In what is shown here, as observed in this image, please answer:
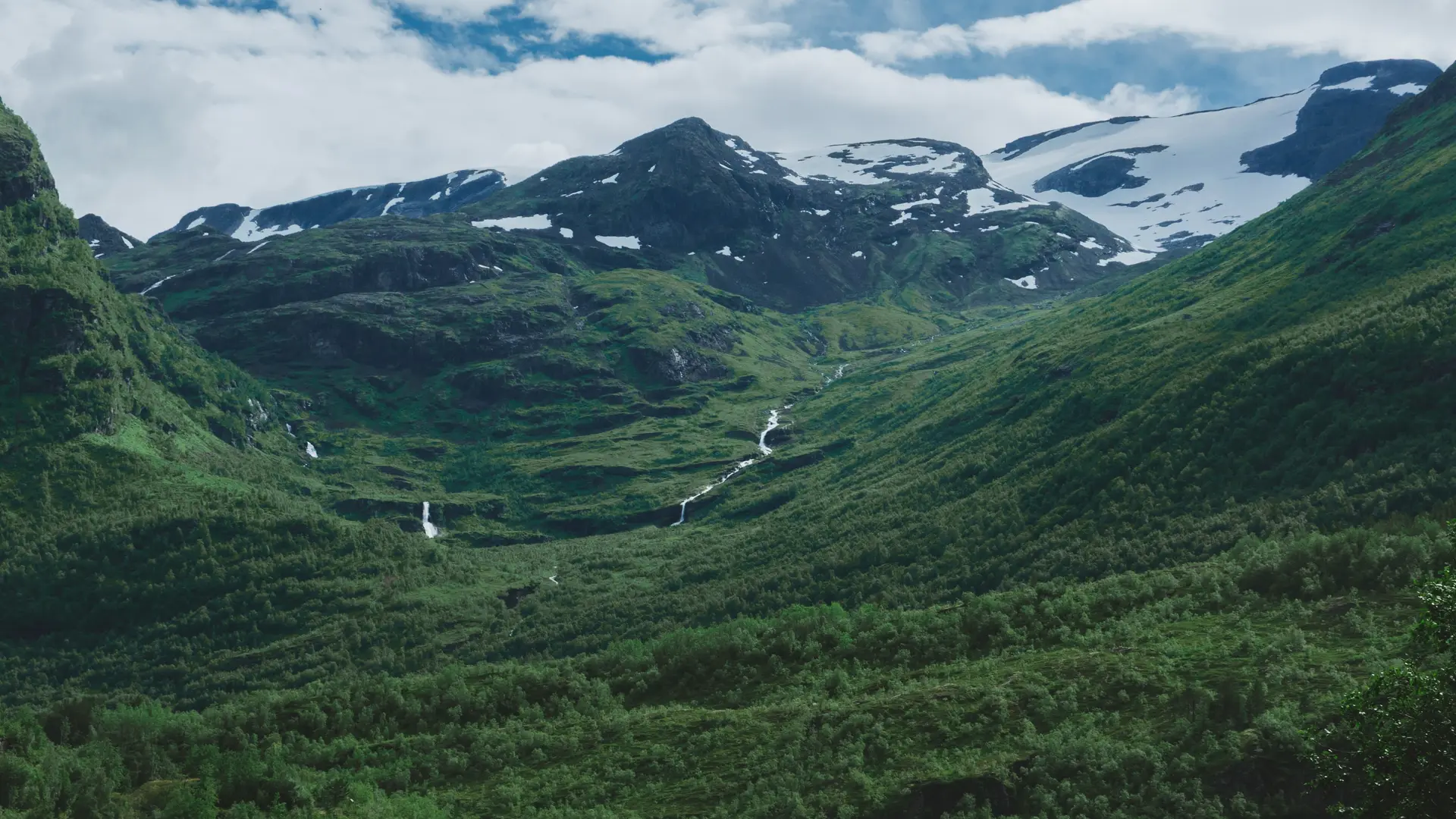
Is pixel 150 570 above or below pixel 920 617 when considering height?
below

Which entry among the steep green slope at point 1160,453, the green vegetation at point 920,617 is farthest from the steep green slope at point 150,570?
the steep green slope at point 1160,453

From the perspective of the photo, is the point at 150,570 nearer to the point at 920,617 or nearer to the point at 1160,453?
the point at 920,617

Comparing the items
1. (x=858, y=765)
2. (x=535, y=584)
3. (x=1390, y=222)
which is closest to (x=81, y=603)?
(x=535, y=584)

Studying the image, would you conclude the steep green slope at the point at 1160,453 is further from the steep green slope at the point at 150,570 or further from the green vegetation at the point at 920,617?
the steep green slope at the point at 150,570

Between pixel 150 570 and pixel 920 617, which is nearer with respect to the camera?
pixel 920 617

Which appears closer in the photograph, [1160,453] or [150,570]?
[1160,453]

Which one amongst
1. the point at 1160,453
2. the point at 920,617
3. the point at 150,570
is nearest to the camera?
the point at 920,617

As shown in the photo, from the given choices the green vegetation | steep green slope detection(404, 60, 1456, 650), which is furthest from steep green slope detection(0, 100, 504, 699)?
steep green slope detection(404, 60, 1456, 650)

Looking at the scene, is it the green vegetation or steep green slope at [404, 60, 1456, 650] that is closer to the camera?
the green vegetation

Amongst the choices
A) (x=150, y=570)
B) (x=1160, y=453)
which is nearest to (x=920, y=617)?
(x=1160, y=453)

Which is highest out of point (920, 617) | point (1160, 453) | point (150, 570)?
point (1160, 453)

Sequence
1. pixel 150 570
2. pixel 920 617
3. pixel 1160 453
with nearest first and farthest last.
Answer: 1. pixel 920 617
2. pixel 1160 453
3. pixel 150 570

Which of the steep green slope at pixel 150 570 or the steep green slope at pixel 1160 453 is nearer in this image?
the steep green slope at pixel 1160 453

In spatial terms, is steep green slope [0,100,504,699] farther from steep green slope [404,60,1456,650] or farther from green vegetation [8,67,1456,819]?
steep green slope [404,60,1456,650]
